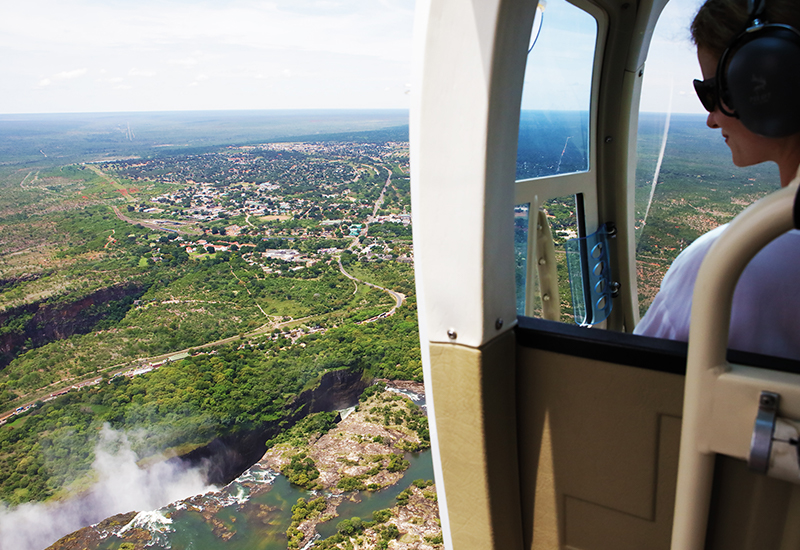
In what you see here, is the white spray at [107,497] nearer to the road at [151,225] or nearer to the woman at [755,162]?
the road at [151,225]

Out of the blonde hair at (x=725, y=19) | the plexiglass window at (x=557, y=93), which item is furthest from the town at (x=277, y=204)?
the blonde hair at (x=725, y=19)

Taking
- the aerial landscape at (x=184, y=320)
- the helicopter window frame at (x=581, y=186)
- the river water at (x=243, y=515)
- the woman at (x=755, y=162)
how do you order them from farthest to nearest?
the aerial landscape at (x=184, y=320) < the river water at (x=243, y=515) < the helicopter window frame at (x=581, y=186) < the woman at (x=755, y=162)

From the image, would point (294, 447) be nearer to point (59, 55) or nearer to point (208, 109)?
point (59, 55)

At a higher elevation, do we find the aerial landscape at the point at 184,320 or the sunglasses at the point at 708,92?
the sunglasses at the point at 708,92

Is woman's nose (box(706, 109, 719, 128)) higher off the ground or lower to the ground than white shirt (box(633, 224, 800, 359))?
higher

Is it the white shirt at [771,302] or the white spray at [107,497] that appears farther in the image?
the white spray at [107,497]

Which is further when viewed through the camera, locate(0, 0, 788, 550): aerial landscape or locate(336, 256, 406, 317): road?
locate(336, 256, 406, 317): road

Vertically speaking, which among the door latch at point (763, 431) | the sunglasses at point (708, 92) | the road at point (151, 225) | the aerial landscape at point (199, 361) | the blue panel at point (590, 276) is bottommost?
the aerial landscape at point (199, 361)

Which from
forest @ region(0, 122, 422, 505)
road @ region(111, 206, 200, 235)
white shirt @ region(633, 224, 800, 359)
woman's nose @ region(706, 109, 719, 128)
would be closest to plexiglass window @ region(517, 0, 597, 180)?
woman's nose @ region(706, 109, 719, 128)

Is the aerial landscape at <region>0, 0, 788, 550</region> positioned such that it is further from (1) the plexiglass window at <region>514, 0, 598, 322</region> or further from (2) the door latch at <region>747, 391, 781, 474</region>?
(2) the door latch at <region>747, 391, 781, 474</region>
